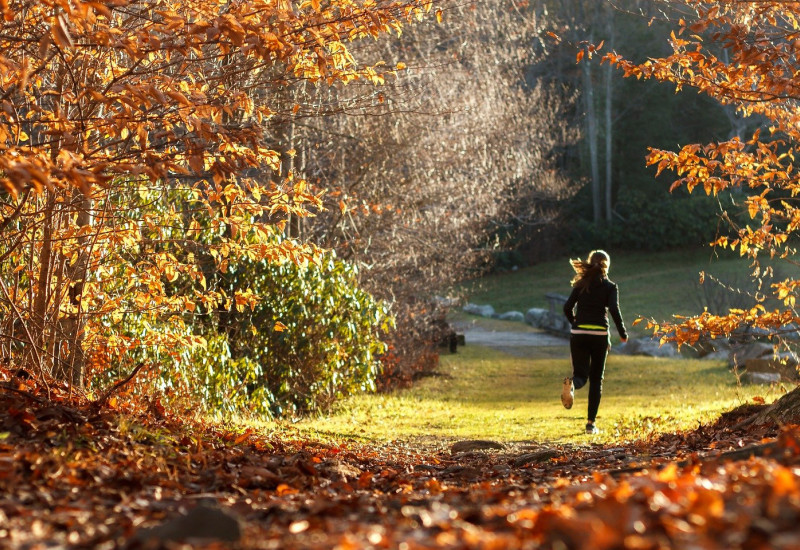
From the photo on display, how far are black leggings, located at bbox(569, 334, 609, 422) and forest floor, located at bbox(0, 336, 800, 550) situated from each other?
2.73 m

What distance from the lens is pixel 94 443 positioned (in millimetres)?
4738

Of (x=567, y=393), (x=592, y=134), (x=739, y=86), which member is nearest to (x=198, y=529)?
(x=739, y=86)

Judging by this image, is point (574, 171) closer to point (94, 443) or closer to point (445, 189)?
point (445, 189)

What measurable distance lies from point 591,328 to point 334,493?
5.73 metres

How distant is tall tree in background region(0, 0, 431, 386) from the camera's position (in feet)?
15.5

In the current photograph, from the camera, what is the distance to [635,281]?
31938mm

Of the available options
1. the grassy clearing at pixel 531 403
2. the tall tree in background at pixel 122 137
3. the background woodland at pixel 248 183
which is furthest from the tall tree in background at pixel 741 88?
the tall tree in background at pixel 122 137

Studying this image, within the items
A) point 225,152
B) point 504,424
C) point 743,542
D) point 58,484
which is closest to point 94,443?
point 58,484

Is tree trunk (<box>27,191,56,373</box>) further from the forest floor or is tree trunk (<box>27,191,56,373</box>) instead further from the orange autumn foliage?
the orange autumn foliage

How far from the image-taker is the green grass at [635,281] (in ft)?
92.2

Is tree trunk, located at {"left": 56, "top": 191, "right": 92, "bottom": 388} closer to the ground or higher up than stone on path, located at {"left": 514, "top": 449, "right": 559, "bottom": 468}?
higher up

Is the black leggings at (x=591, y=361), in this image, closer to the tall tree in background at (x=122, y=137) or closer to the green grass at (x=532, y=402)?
the green grass at (x=532, y=402)

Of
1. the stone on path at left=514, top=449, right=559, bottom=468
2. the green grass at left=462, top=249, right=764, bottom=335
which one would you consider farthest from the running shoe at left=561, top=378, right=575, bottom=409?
the green grass at left=462, top=249, right=764, bottom=335

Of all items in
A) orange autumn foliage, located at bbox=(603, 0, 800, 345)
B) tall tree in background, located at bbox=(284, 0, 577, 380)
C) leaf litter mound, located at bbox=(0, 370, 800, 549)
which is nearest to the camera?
leaf litter mound, located at bbox=(0, 370, 800, 549)
